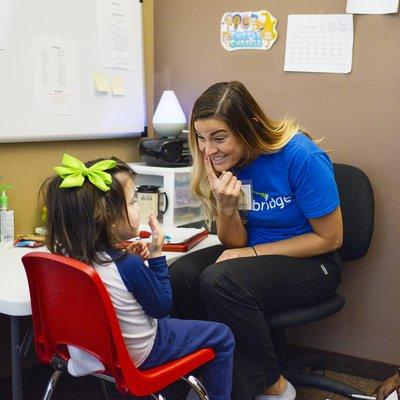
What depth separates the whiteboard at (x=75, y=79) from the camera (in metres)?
1.75

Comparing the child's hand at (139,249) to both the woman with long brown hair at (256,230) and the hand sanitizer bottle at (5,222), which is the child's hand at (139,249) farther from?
the hand sanitizer bottle at (5,222)

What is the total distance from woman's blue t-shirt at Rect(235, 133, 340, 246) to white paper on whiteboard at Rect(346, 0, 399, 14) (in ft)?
1.99

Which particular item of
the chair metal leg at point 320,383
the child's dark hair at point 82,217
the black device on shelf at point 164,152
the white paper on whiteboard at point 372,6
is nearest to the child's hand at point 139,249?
the child's dark hair at point 82,217

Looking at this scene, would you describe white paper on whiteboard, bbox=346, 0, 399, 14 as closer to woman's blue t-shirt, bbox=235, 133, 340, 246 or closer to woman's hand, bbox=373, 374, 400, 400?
woman's blue t-shirt, bbox=235, 133, 340, 246

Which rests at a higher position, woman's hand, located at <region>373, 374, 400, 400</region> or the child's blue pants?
the child's blue pants

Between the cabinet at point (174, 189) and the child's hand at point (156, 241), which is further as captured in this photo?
the cabinet at point (174, 189)

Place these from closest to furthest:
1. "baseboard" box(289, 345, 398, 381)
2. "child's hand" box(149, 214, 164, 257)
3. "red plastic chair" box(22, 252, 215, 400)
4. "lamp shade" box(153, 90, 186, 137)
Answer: "red plastic chair" box(22, 252, 215, 400) → "child's hand" box(149, 214, 164, 257) → "baseboard" box(289, 345, 398, 381) → "lamp shade" box(153, 90, 186, 137)

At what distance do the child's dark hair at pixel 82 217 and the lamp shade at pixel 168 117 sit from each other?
39.2 inches

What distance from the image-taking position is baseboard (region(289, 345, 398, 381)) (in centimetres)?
212

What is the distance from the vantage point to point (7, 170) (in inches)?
71.1

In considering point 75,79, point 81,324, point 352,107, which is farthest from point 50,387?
point 352,107

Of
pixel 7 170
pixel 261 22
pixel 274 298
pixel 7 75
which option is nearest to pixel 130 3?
pixel 261 22

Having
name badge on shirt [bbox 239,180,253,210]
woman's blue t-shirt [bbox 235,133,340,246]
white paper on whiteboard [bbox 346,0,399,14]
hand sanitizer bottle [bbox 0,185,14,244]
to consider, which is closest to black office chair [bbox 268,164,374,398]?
woman's blue t-shirt [bbox 235,133,340,246]

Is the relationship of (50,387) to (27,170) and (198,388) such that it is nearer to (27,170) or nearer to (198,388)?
(198,388)
